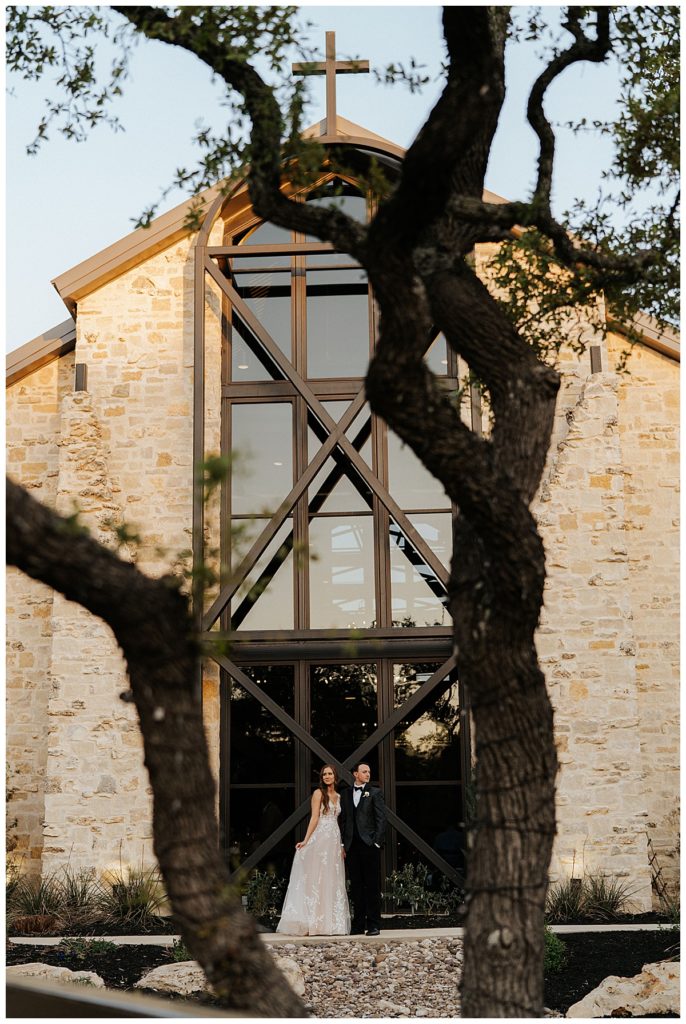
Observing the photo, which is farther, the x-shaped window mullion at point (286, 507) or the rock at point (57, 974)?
the x-shaped window mullion at point (286, 507)

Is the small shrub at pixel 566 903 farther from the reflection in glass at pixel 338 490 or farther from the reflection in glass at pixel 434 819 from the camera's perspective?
the reflection in glass at pixel 338 490

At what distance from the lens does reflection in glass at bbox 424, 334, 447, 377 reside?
12484 mm

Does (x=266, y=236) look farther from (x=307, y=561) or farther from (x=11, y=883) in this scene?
(x=11, y=883)

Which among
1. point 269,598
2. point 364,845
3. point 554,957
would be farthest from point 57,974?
point 269,598

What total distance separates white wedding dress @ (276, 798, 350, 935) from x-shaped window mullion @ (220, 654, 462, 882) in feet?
3.02

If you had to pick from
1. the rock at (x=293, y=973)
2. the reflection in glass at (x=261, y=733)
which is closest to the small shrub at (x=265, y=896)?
the reflection in glass at (x=261, y=733)

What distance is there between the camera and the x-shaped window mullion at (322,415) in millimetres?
11508

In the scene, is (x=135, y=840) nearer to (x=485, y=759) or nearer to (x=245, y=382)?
(x=245, y=382)

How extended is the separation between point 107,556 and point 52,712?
8.51 meters

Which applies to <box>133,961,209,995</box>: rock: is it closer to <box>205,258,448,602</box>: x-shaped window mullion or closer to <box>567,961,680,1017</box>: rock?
<box>567,961,680,1017</box>: rock

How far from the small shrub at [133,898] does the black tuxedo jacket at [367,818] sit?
78.8 inches

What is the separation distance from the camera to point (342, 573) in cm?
1189

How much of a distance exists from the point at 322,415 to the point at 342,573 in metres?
1.87

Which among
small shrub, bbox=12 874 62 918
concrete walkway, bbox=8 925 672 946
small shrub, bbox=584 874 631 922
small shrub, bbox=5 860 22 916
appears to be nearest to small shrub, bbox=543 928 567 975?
concrete walkway, bbox=8 925 672 946
